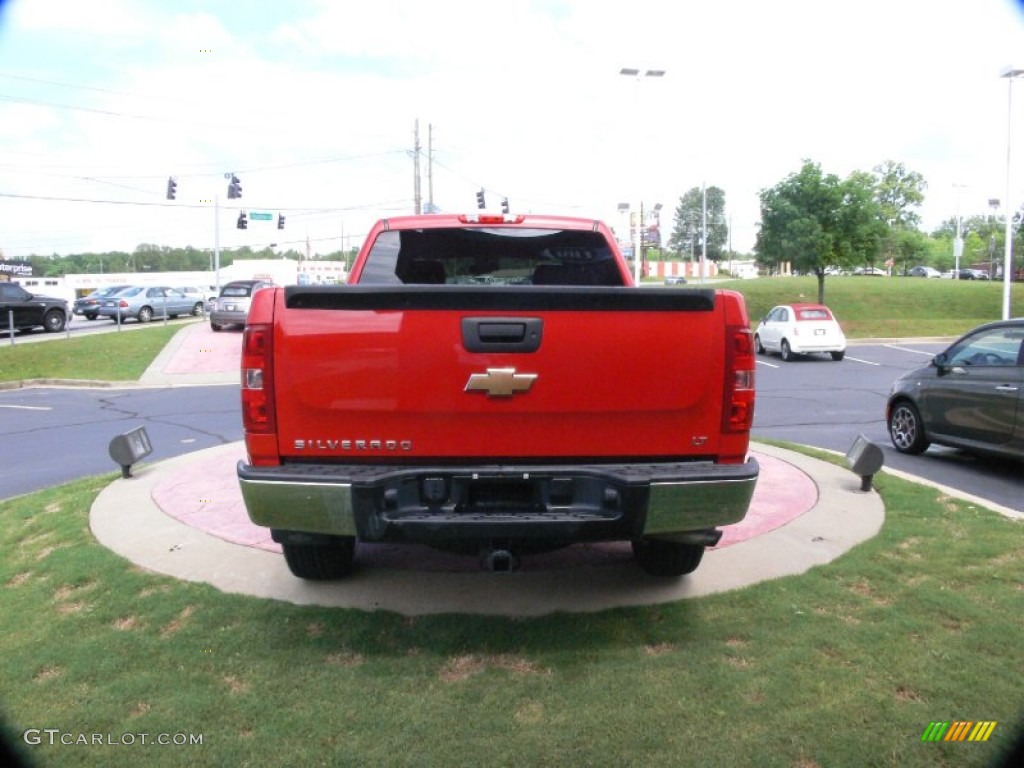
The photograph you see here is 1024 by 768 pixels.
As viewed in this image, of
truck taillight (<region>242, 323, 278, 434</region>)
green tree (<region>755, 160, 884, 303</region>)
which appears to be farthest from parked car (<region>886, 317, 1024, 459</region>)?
green tree (<region>755, 160, 884, 303</region>)

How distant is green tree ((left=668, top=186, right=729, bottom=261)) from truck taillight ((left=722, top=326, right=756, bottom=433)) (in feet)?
354

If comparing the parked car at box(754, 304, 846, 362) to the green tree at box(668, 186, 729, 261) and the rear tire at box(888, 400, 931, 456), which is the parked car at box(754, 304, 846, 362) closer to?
the rear tire at box(888, 400, 931, 456)

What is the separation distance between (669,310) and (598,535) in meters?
1.01

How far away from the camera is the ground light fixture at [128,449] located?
7.30 metres

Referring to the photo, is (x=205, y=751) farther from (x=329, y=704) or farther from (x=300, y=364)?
(x=300, y=364)

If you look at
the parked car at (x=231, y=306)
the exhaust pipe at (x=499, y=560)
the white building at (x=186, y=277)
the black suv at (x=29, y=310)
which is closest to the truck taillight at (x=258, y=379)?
the exhaust pipe at (x=499, y=560)

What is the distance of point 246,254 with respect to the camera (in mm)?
134125

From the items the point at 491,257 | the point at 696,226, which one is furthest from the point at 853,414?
the point at 696,226

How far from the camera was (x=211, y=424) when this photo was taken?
12.0m

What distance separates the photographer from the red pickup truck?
3.36 meters

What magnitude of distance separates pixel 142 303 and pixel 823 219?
29105 millimetres

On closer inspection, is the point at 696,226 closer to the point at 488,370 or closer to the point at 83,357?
the point at 83,357

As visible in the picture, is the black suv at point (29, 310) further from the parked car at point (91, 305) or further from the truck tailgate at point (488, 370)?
the truck tailgate at point (488, 370)

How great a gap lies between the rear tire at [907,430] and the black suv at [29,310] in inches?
1073
